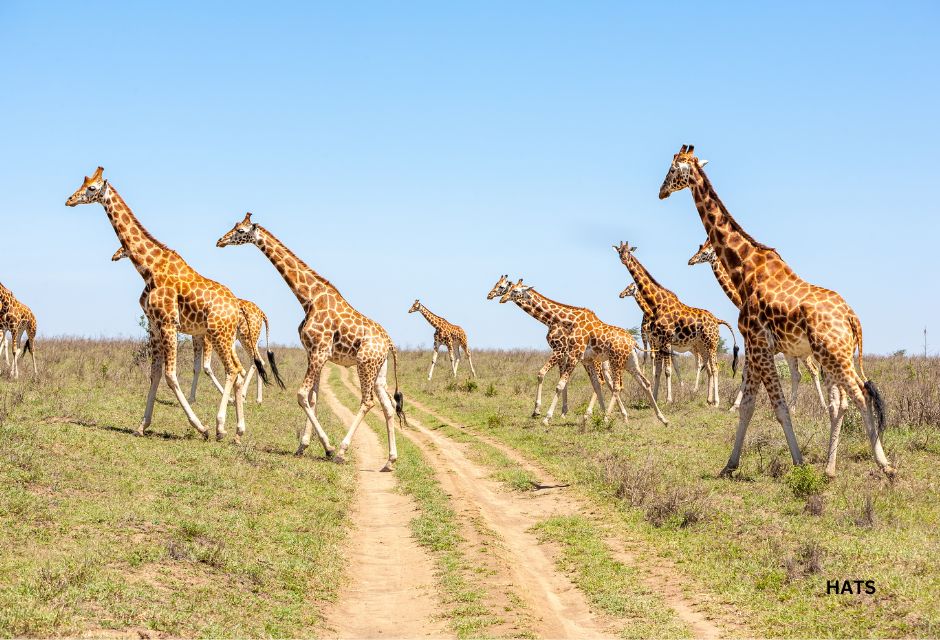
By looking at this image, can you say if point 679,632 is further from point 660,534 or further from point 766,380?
point 766,380

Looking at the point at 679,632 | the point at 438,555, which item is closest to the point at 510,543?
the point at 438,555

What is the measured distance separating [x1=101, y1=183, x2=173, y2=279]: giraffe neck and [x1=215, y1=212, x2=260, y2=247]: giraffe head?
39.4 inches

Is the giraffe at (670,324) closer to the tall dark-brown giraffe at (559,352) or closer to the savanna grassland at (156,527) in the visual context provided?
the tall dark-brown giraffe at (559,352)

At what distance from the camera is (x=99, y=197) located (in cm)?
1716

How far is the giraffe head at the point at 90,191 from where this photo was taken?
16.8 meters

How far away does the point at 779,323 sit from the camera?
13578 millimetres

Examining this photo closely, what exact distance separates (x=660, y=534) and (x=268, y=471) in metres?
6.35

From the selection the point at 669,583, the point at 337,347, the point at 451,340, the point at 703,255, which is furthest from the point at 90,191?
the point at 451,340

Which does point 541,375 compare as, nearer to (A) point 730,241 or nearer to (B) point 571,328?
(B) point 571,328

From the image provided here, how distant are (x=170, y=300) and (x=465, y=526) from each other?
304 inches

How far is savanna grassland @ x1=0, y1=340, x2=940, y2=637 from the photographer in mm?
8234

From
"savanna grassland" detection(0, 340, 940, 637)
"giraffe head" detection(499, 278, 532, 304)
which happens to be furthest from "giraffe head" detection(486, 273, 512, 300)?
"savanna grassland" detection(0, 340, 940, 637)

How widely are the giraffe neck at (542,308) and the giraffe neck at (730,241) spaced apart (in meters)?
7.70

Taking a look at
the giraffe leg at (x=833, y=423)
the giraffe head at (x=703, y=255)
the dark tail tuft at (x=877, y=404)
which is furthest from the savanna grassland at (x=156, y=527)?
the giraffe head at (x=703, y=255)
